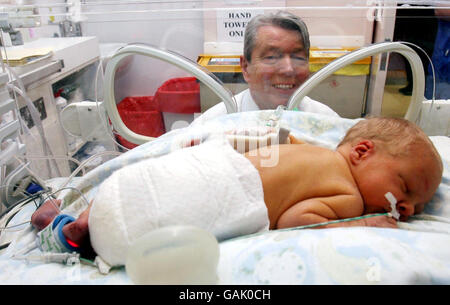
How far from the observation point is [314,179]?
82 cm

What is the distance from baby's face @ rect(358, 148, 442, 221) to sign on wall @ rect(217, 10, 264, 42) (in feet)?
1.79

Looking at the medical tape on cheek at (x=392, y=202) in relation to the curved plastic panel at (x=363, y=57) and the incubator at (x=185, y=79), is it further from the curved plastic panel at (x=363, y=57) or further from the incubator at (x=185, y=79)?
the curved plastic panel at (x=363, y=57)

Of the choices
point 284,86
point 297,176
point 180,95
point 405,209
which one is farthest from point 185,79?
point 405,209

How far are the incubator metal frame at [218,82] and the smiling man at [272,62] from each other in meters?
0.03

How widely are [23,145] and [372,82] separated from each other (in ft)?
3.53

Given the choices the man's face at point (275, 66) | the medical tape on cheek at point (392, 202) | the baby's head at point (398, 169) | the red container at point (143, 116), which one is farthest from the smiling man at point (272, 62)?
the medical tape on cheek at point (392, 202)

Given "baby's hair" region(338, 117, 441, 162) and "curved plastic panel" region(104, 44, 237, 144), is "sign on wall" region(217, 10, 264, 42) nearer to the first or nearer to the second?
"curved plastic panel" region(104, 44, 237, 144)

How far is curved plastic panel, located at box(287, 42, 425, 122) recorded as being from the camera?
99 cm

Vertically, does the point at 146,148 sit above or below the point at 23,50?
below

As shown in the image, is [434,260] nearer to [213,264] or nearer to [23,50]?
[213,264]

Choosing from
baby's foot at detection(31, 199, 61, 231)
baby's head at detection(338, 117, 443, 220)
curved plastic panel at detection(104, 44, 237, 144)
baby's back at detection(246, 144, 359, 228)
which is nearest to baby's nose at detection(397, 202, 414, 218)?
baby's head at detection(338, 117, 443, 220)

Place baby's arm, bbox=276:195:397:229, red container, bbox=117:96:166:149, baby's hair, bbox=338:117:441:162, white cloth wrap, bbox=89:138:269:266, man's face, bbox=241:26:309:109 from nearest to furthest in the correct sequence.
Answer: white cloth wrap, bbox=89:138:269:266
baby's arm, bbox=276:195:397:229
baby's hair, bbox=338:117:441:162
man's face, bbox=241:26:309:109
red container, bbox=117:96:166:149

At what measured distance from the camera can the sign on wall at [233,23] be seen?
1.04 meters

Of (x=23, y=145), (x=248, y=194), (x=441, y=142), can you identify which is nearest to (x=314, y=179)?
(x=248, y=194)
